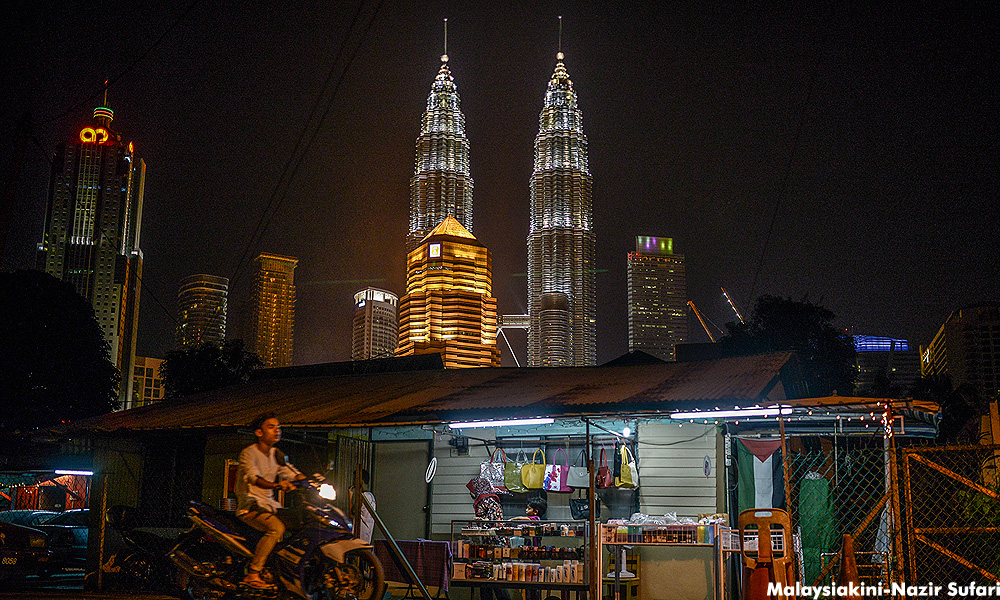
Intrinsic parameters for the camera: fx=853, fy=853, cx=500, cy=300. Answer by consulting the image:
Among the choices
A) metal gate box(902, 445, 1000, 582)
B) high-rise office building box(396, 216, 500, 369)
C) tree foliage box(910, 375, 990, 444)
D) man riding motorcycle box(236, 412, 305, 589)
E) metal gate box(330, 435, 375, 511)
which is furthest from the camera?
high-rise office building box(396, 216, 500, 369)

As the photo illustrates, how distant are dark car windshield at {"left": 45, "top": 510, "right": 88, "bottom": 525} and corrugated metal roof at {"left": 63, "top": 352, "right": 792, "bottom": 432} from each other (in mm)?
7036

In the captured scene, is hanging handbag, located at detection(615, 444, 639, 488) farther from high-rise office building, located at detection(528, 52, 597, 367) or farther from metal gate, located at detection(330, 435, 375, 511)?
high-rise office building, located at detection(528, 52, 597, 367)

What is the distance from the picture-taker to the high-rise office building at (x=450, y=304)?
392 feet

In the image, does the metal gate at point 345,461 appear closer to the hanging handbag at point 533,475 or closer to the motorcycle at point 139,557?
the hanging handbag at point 533,475

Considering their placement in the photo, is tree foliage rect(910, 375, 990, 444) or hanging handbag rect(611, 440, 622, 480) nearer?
hanging handbag rect(611, 440, 622, 480)

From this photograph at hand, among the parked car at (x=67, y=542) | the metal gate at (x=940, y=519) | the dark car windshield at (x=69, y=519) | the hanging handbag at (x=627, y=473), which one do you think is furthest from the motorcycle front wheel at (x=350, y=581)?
the dark car windshield at (x=69, y=519)

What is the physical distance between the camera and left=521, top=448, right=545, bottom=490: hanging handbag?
13648 mm

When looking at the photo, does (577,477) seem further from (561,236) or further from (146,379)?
(561,236)

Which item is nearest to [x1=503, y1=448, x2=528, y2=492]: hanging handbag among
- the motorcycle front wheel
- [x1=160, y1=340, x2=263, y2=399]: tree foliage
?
the motorcycle front wheel

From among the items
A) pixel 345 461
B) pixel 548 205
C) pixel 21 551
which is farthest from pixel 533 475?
pixel 548 205

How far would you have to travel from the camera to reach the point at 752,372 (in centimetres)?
1105

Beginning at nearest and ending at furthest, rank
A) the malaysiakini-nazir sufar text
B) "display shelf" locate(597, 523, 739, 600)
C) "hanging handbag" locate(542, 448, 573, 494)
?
the malaysiakini-nazir sufar text → "display shelf" locate(597, 523, 739, 600) → "hanging handbag" locate(542, 448, 573, 494)

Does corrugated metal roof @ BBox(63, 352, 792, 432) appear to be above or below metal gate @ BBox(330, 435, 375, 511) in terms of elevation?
above

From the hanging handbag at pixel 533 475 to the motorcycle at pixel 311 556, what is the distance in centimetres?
491
